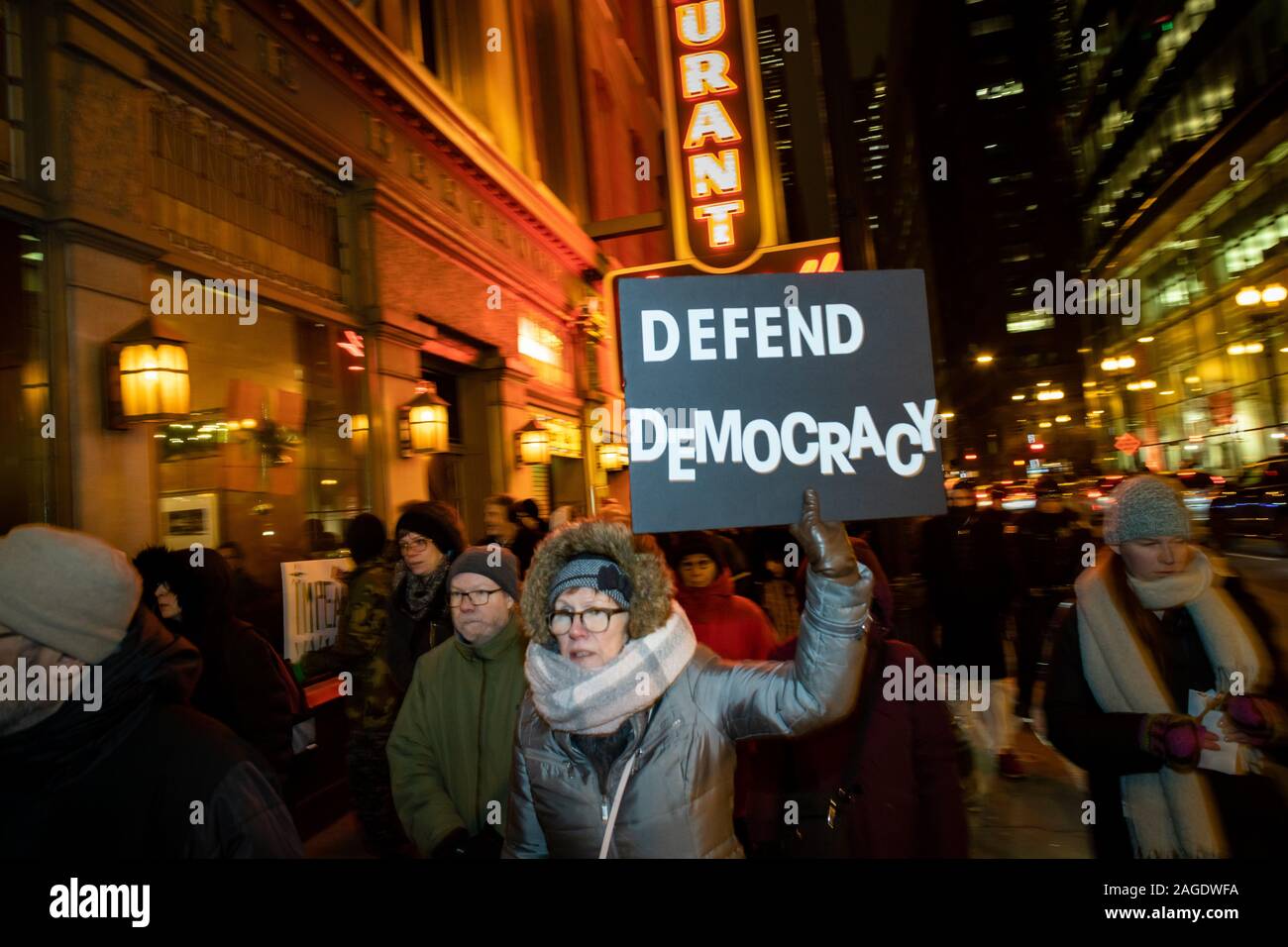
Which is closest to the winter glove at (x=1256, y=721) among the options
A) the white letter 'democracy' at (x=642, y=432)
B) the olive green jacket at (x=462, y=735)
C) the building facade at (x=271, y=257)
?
the white letter 'democracy' at (x=642, y=432)

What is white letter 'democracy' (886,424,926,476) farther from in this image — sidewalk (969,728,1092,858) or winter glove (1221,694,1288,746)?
sidewalk (969,728,1092,858)

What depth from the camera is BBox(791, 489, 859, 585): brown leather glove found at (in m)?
1.85

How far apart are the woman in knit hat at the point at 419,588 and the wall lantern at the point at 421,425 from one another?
15.9 ft

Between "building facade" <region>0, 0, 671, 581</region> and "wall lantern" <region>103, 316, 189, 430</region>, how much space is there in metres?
0.04

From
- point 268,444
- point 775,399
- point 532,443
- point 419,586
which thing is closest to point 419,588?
point 419,586

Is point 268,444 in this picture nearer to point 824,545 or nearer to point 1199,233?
point 824,545

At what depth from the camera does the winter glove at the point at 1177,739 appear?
224cm

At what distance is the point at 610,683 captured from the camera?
1990mm

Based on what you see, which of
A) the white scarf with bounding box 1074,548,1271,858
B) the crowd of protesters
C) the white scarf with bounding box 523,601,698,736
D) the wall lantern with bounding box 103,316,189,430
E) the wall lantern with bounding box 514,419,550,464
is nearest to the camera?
the crowd of protesters

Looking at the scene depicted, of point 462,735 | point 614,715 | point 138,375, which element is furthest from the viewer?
point 138,375

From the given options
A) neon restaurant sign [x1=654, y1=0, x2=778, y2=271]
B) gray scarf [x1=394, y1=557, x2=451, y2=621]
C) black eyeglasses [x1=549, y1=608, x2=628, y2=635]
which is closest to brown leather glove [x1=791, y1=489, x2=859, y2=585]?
black eyeglasses [x1=549, y1=608, x2=628, y2=635]

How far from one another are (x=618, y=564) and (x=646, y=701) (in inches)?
16.0

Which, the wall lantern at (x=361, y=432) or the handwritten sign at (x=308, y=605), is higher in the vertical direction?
the wall lantern at (x=361, y=432)

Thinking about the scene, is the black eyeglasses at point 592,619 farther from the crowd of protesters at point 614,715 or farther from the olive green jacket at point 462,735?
the olive green jacket at point 462,735
